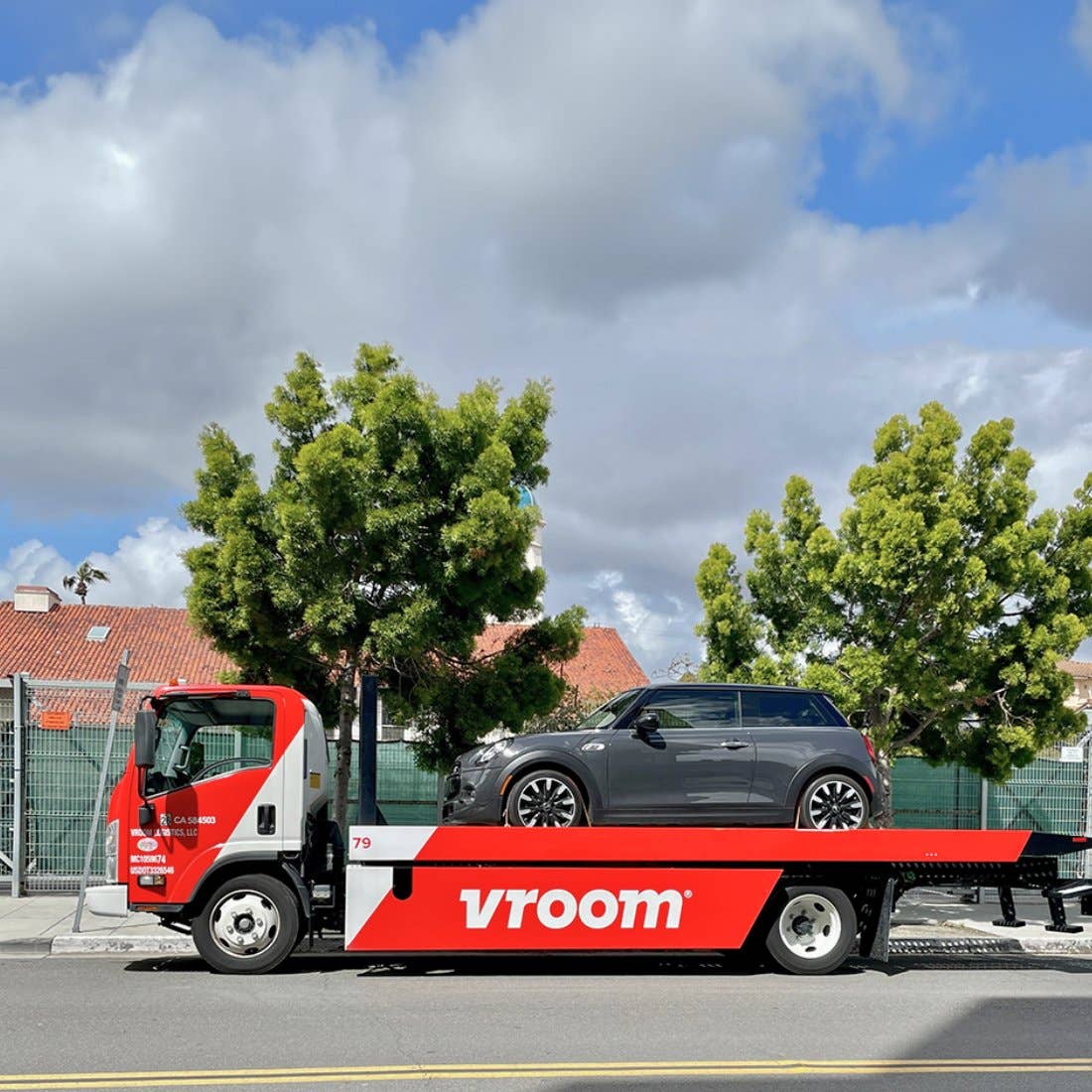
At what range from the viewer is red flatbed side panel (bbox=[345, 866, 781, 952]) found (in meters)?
10.6

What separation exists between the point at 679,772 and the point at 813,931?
1.87 m

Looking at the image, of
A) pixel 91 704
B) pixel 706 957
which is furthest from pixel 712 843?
pixel 91 704

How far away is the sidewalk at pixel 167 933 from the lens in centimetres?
1259

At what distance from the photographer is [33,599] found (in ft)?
157

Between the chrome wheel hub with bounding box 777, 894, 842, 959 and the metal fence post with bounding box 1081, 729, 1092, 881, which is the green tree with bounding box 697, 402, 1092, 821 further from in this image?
the chrome wheel hub with bounding box 777, 894, 842, 959

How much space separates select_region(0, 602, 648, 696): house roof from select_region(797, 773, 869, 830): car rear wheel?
3027 cm

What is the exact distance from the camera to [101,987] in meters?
10.3

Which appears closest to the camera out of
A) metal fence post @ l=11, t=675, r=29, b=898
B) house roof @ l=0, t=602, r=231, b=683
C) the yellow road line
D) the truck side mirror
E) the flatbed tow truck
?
the yellow road line

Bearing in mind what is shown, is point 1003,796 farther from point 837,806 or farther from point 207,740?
point 207,740

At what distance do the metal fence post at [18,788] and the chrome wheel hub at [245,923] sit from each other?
6.70 metres

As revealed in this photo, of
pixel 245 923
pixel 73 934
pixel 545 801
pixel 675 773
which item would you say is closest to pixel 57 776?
pixel 73 934

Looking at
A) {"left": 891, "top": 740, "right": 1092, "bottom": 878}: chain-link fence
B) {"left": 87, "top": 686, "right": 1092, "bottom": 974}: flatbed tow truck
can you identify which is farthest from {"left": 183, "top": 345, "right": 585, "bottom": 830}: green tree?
{"left": 891, "top": 740, "right": 1092, "bottom": 878}: chain-link fence

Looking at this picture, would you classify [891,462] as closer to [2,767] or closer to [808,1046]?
[808,1046]

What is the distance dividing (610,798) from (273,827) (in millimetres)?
2788
